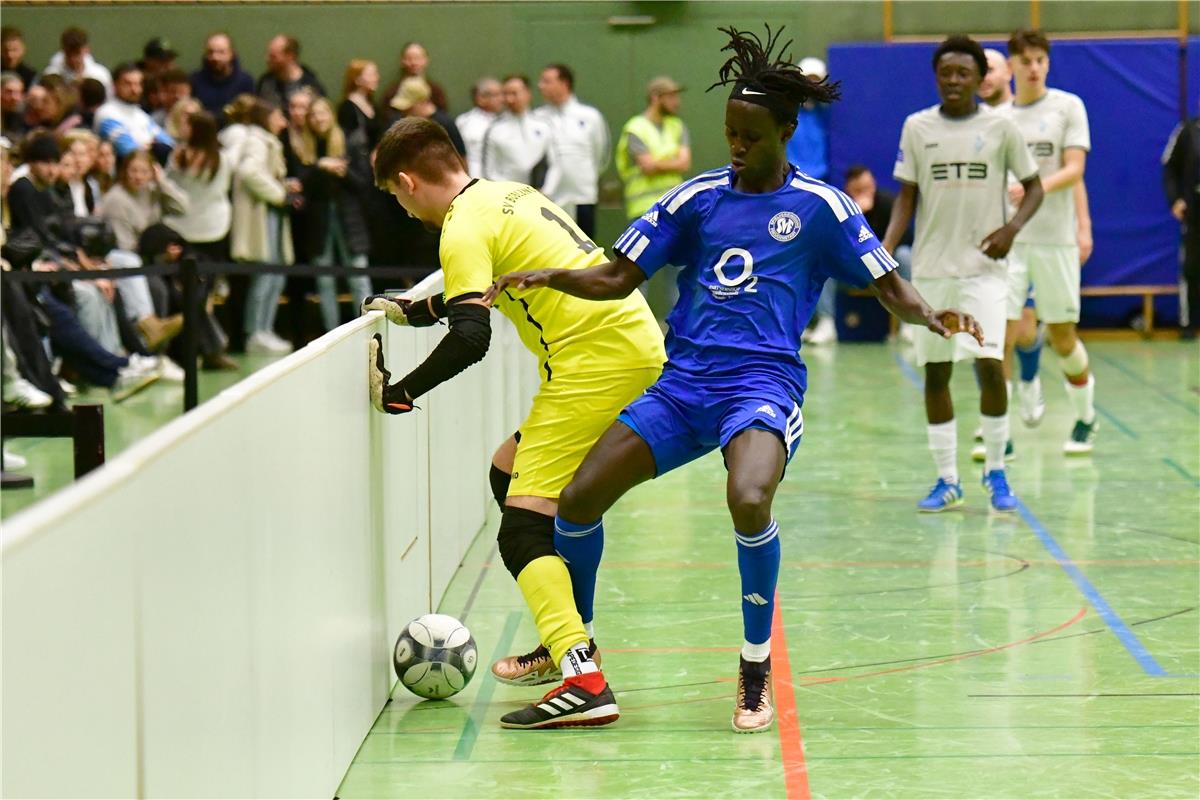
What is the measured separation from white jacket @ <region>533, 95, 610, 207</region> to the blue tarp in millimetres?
2714

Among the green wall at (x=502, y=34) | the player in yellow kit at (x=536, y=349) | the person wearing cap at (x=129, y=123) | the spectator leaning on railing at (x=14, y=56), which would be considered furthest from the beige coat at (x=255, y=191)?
the player in yellow kit at (x=536, y=349)

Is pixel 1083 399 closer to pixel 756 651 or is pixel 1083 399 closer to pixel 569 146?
pixel 756 651

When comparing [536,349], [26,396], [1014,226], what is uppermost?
[1014,226]

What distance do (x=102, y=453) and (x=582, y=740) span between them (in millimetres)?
1674

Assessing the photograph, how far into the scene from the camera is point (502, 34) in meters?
17.9

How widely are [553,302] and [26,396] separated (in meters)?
6.77

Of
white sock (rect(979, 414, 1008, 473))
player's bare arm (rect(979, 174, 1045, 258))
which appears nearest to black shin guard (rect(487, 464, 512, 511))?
player's bare arm (rect(979, 174, 1045, 258))

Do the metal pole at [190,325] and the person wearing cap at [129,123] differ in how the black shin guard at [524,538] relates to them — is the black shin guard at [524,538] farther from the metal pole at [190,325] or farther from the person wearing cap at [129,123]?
the person wearing cap at [129,123]

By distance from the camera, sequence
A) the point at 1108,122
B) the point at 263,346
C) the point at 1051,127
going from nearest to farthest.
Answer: the point at 1051,127 → the point at 263,346 → the point at 1108,122

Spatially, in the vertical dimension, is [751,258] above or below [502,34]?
below

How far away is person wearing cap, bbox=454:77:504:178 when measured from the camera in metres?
15.4

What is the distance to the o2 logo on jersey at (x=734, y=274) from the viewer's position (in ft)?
16.8

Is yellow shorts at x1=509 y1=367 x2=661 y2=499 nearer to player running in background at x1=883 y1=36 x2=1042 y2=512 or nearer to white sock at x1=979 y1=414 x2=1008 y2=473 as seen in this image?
player running in background at x1=883 y1=36 x2=1042 y2=512

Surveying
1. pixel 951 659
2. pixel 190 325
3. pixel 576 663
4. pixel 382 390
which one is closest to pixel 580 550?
pixel 576 663
